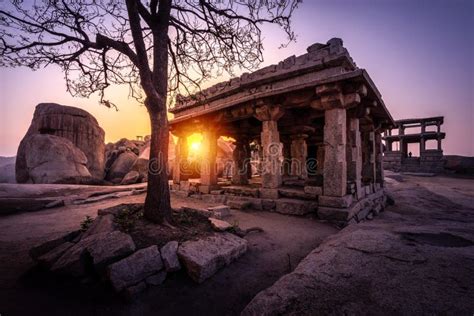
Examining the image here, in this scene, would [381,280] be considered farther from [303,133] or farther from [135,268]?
[303,133]

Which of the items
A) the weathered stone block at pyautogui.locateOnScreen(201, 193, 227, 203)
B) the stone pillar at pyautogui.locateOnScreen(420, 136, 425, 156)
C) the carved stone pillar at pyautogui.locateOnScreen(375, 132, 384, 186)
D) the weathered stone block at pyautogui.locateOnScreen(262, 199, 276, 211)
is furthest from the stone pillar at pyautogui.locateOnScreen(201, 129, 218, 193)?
the stone pillar at pyautogui.locateOnScreen(420, 136, 425, 156)

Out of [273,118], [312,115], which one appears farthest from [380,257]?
[312,115]

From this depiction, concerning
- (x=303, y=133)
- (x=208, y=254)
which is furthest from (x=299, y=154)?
(x=208, y=254)

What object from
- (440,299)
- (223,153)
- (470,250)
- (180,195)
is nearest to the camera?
(440,299)

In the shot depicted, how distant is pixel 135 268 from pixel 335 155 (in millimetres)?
4811

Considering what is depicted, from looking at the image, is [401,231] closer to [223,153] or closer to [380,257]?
[380,257]

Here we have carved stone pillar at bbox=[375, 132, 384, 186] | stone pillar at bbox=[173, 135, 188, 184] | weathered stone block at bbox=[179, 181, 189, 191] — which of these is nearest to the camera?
carved stone pillar at bbox=[375, 132, 384, 186]

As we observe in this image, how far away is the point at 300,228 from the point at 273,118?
10.9 ft

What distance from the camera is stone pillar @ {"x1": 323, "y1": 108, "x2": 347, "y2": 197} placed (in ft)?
17.1

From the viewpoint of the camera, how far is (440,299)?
1587 mm

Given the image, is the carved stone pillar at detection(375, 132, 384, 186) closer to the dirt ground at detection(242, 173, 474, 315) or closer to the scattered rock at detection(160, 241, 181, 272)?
the dirt ground at detection(242, 173, 474, 315)

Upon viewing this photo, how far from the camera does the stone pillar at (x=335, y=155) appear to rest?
5215 millimetres

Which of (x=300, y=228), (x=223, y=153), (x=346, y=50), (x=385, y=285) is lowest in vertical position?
(x=300, y=228)

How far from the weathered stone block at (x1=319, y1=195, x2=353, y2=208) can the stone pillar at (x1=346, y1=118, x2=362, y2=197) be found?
2.79 ft
